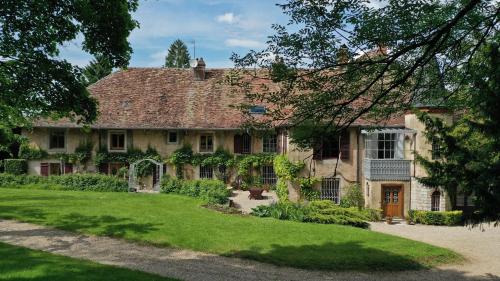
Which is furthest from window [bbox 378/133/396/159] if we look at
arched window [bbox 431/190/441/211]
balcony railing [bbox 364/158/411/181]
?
arched window [bbox 431/190/441/211]

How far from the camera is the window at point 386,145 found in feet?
90.2

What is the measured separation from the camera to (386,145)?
90.4 feet

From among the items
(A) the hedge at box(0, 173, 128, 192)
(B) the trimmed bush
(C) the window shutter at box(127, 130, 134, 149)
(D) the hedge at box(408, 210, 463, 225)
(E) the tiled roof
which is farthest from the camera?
(C) the window shutter at box(127, 130, 134, 149)

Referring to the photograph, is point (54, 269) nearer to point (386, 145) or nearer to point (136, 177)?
point (386, 145)

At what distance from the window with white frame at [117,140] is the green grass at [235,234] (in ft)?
35.0

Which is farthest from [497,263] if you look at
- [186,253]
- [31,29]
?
[31,29]

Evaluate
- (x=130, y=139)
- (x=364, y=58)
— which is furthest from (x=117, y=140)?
(x=364, y=58)

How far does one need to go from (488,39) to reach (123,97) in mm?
31958

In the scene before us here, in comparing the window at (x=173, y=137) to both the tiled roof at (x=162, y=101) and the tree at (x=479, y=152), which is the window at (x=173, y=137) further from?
the tree at (x=479, y=152)

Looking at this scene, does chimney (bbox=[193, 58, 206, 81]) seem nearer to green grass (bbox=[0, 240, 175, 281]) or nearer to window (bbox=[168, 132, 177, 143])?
window (bbox=[168, 132, 177, 143])

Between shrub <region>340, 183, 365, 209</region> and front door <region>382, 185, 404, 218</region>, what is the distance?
4.61 feet

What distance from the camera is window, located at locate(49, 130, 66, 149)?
35.6 meters

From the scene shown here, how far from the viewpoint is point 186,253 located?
15156 mm

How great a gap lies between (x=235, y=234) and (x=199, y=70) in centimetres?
2367
